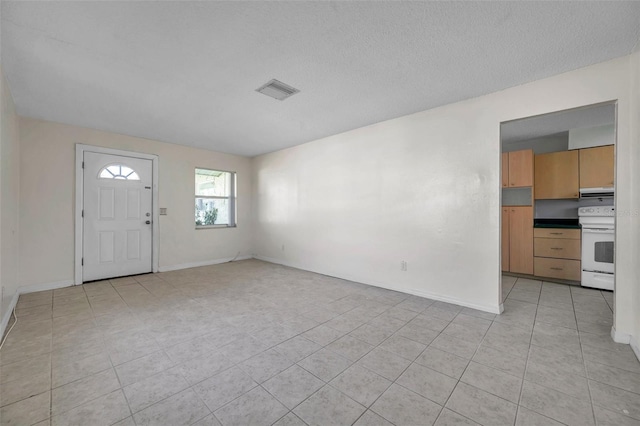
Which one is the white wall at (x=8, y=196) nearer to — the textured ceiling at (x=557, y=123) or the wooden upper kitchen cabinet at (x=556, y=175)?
the textured ceiling at (x=557, y=123)

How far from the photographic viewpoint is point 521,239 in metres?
4.49

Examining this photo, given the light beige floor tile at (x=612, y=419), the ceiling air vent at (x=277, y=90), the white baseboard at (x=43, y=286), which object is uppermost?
the ceiling air vent at (x=277, y=90)

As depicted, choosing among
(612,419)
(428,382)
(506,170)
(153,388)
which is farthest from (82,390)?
(506,170)

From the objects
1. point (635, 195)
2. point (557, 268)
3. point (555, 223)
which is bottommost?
point (557, 268)

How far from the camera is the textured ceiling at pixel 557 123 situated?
3.36 m

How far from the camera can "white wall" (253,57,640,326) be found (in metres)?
2.31

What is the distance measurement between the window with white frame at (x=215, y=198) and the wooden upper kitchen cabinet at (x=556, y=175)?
627cm

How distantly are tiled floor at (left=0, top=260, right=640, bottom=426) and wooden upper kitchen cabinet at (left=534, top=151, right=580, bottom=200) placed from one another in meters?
1.87

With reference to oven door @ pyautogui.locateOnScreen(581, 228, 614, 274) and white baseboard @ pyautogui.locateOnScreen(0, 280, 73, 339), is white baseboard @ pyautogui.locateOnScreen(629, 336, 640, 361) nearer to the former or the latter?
oven door @ pyautogui.locateOnScreen(581, 228, 614, 274)

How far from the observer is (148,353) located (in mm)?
2080

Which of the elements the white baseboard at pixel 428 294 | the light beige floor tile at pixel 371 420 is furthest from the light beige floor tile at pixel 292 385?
the white baseboard at pixel 428 294

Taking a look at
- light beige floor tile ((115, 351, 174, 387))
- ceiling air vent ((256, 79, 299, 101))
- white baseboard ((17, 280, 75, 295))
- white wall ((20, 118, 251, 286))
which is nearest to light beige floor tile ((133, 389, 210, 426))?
light beige floor tile ((115, 351, 174, 387))

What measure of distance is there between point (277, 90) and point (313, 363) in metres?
2.71

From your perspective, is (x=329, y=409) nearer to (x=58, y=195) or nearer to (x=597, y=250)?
(x=597, y=250)
